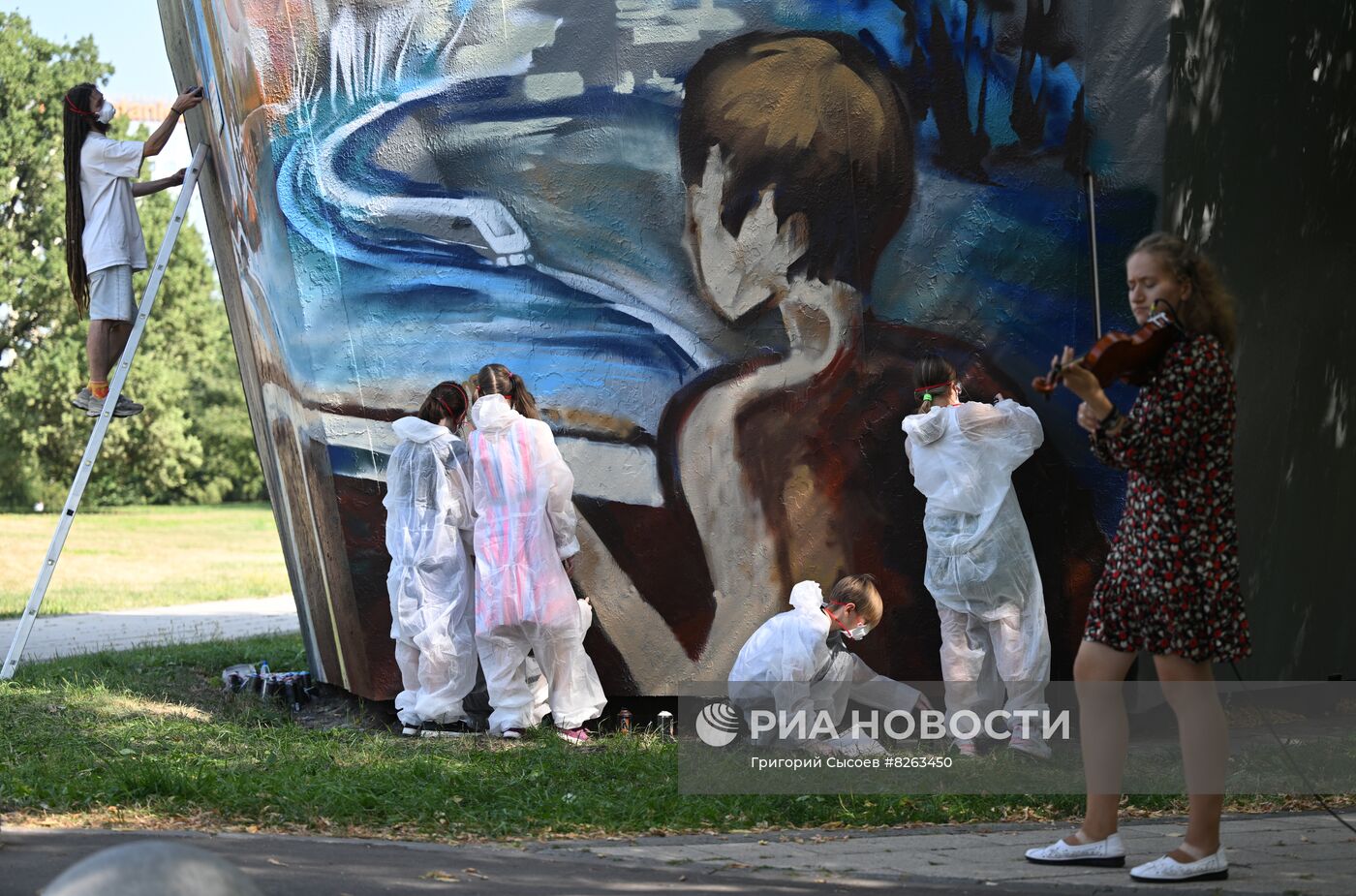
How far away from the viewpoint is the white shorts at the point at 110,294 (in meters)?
8.59

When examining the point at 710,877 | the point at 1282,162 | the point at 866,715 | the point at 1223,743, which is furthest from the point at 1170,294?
the point at 1282,162

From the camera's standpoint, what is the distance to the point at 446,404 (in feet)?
24.7

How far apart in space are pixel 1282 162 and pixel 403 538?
497 cm

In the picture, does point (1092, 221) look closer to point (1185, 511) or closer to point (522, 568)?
point (1185, 511)

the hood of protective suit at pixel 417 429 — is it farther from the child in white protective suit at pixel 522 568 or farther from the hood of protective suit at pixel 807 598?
the hood of protective suit at pixel 807 598

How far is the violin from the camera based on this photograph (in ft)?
13.6

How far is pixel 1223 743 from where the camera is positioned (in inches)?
163

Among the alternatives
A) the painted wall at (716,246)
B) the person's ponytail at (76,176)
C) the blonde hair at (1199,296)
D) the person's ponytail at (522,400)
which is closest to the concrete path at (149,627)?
the person's ponytail at (76,176)

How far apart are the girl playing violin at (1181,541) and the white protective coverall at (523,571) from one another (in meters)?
3.49

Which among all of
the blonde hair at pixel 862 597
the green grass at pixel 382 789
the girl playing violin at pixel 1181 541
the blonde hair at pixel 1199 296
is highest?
the blonde hair at pixel 1199 296

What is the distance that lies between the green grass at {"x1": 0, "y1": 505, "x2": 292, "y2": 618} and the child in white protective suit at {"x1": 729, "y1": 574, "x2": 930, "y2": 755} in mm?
11346

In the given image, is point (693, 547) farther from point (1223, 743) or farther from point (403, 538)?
point (1223, 743)

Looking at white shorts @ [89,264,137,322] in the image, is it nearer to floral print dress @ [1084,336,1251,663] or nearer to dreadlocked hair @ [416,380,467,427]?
dreadlocked hair @ [416,380,467,427]

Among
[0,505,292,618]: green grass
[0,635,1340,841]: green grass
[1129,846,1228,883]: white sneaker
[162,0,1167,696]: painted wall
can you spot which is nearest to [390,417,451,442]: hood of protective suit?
[162,0,1167,696]: painted wall
